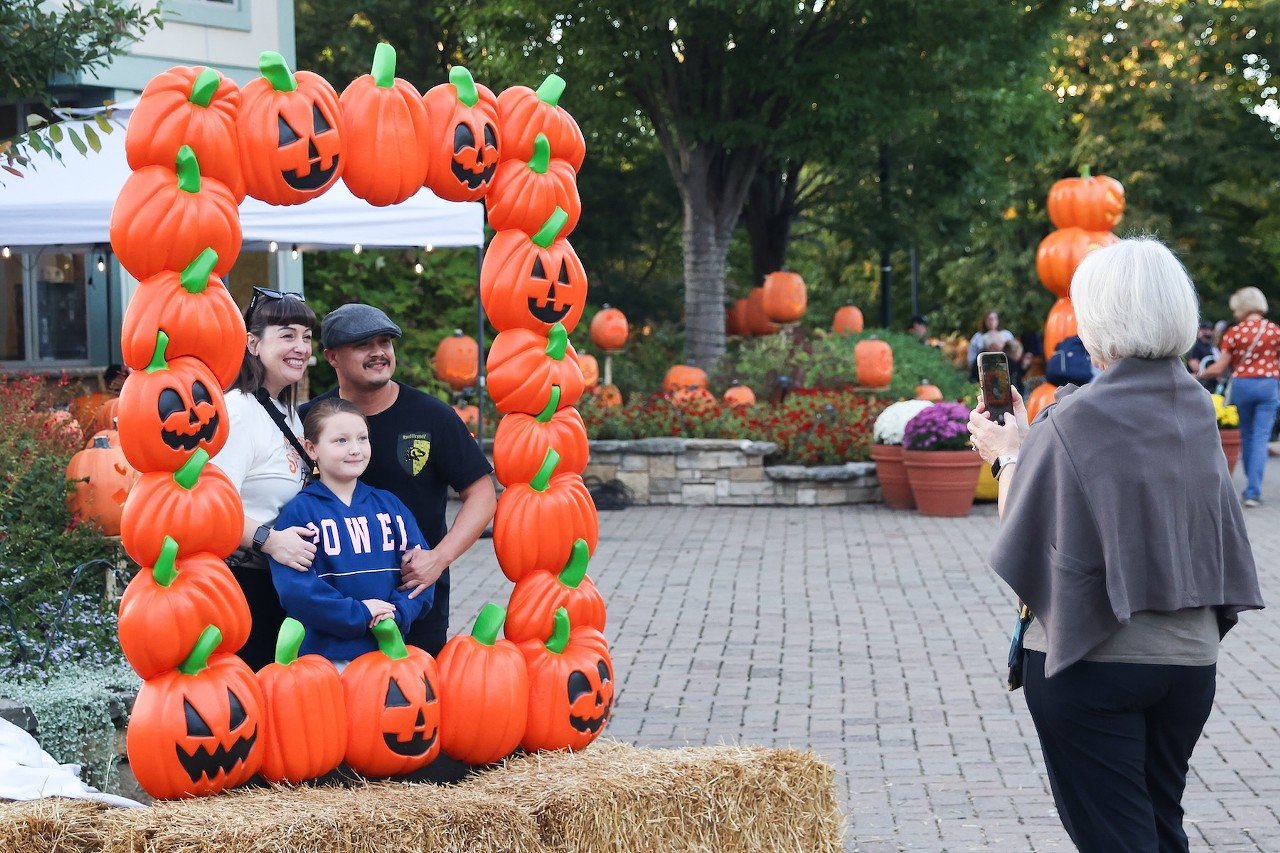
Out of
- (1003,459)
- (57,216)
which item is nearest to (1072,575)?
(1003,459)

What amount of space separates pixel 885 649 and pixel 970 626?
760 mm

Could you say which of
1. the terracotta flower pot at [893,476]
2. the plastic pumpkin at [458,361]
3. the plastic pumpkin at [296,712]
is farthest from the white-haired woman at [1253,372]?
the plastic pumpkin at [296,712]

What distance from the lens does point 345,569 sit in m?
3.82

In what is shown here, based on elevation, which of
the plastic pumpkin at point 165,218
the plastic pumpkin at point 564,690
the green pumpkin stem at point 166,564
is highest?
the plastic pumpkin at point 165,218

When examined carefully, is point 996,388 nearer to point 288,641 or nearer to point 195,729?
point 288,641

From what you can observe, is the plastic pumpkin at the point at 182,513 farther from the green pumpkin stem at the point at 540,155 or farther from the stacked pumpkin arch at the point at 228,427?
the green pumpkin stem at the point at 540,155

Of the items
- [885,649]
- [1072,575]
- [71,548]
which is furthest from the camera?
[885,649]

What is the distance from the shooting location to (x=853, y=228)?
67.2 ft

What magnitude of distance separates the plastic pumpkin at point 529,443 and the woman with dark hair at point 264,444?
58cm

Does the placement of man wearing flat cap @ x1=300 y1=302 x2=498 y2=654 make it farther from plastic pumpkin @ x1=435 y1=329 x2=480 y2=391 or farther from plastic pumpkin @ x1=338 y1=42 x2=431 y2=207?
plastic pumpkin @ x1=435 y1=329 x2=480 y2=391

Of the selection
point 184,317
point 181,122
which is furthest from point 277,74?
point 184,317

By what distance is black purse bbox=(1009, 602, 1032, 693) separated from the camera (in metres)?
3.16

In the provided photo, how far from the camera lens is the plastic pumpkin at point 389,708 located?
3.82 m

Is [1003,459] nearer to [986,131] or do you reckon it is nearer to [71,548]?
[71,548]
